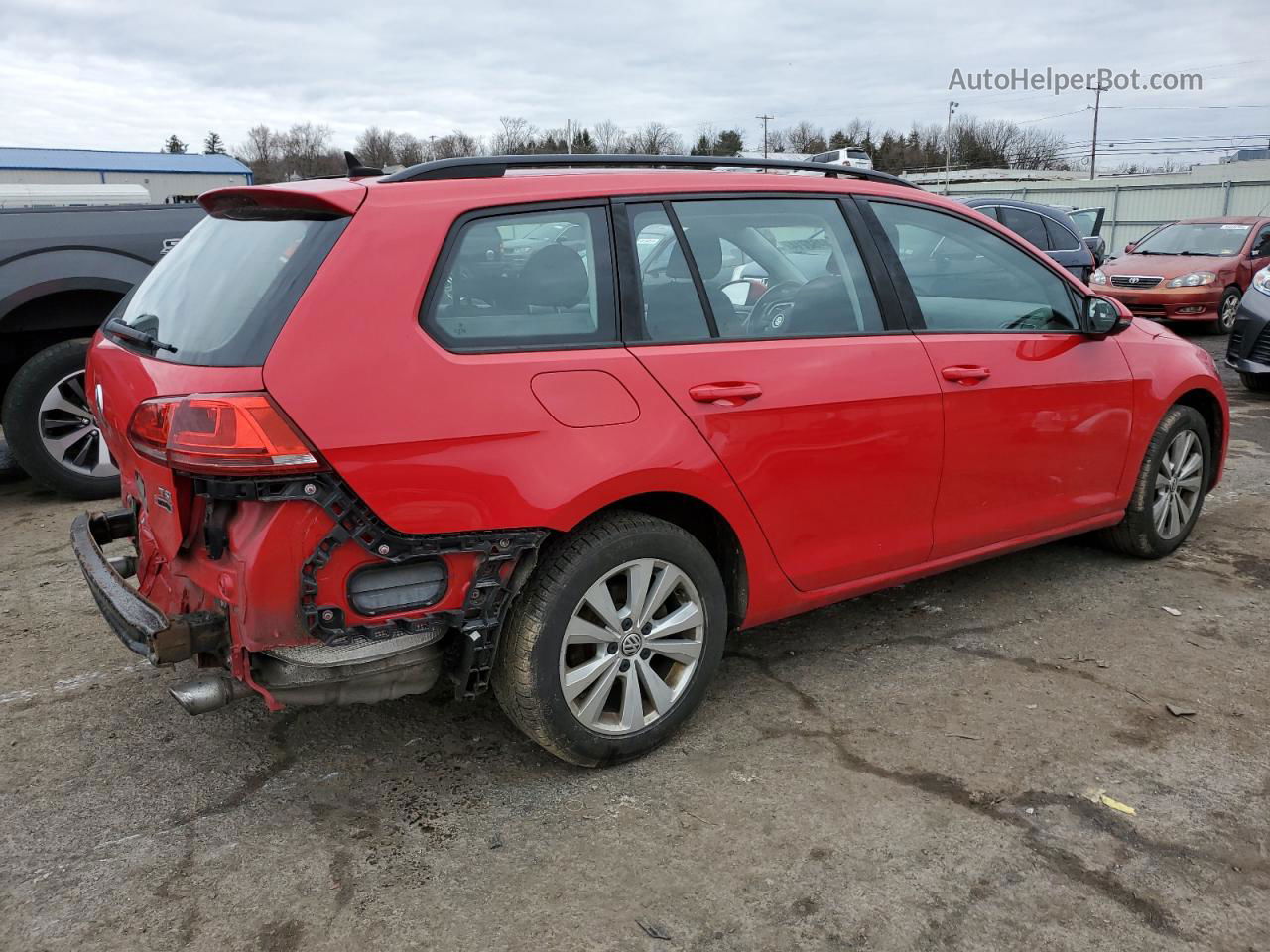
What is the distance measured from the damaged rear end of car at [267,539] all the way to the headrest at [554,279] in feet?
1.63

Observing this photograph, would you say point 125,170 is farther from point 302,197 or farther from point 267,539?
point 267,539

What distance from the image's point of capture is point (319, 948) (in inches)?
92.4

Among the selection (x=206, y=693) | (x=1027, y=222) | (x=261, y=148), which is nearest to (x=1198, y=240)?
(x=1027, y=222)

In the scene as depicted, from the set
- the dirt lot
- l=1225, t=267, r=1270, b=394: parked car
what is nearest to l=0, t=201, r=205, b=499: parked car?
the dirt lot

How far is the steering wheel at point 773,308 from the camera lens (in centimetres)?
327

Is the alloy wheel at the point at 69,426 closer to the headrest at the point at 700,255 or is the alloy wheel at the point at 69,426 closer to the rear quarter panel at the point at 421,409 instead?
the rear quarter panel at the point at 421,409

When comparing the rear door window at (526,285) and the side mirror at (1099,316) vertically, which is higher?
the rear door window at (526,285)

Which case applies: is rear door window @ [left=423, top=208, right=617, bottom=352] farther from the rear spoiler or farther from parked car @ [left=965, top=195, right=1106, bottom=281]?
parked car @ [left=965, top=195, right=1106, bottom=281]

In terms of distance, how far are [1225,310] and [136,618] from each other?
14859 mm

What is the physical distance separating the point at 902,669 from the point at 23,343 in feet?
17.5

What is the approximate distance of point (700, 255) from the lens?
3207 millimetres

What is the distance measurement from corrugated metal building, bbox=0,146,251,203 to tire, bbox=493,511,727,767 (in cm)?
2217

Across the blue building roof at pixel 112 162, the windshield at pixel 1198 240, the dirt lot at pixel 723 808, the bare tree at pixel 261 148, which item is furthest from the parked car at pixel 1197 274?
the bare tree at pixel 261 148

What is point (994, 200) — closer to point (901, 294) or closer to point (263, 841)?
point (901, 294)
